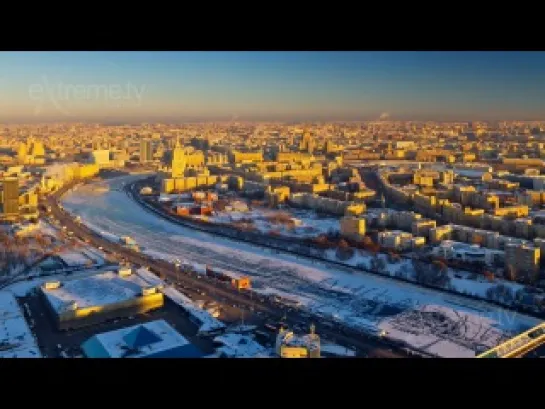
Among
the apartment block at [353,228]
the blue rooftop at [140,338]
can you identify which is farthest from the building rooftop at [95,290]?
the apartment block at [353,228]

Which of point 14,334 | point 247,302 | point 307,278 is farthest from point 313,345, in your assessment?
point 14,334

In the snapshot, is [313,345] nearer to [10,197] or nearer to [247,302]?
[247,302]

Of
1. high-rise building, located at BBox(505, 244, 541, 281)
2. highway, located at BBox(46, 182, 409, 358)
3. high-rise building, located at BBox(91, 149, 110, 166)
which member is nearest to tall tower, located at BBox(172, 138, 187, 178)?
high-rise building, located at BBox(91, 149, 110, 166)

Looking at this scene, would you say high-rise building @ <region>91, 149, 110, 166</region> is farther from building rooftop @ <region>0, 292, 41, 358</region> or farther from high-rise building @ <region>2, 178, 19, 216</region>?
building rooftop @ <region>0, 292, 41, 358</region>

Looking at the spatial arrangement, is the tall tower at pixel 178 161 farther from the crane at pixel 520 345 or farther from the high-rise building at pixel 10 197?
the crane at pixel 520 345

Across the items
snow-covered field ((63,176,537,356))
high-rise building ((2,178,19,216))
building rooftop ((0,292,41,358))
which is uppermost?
high-rise building ((2,178,19,216))
